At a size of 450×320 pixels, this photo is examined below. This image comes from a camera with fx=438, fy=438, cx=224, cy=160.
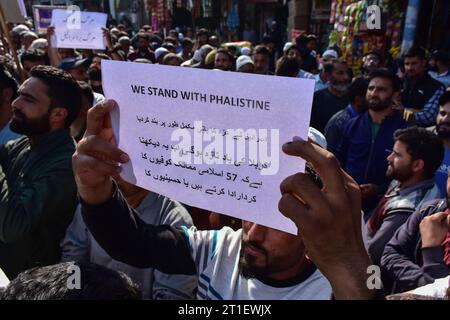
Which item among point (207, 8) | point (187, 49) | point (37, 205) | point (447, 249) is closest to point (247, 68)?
point (447, 249)

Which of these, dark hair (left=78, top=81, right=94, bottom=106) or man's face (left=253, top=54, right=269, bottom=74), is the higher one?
dark hair (left=78, top=81, right=94, bottom=106)

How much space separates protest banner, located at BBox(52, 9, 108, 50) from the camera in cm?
478

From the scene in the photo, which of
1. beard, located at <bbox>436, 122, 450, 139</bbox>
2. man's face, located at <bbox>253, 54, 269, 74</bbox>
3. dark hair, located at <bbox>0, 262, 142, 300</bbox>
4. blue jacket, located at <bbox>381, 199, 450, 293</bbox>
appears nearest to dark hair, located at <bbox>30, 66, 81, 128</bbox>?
dark hair, located at <bbox>0, 262, 142, 300</bbox>

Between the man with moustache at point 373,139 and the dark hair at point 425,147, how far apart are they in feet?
1.80

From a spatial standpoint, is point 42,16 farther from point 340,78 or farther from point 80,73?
point 340,78

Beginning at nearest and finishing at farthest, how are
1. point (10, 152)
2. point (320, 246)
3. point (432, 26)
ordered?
1. point (320, 246)
2. point (10, 152)
3. point (432, 26)

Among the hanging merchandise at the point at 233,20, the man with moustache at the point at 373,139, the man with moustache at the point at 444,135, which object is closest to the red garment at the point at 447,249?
the man with moustache at the point at 444,135

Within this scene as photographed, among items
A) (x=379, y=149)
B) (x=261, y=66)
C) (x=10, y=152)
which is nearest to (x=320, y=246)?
(x=10, y=152)

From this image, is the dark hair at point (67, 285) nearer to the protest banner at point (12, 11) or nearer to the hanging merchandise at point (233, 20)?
the protest banner at point (12, 11)

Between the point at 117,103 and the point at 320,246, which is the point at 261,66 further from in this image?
the point at 320,246

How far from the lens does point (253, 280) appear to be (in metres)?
1.25

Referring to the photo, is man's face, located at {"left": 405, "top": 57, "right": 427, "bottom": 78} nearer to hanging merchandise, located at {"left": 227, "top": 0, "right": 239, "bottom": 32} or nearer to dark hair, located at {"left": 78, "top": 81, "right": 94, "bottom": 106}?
dark hair, located at {"left": 78, "top": 81, "right": 94, "bottom": 106}
